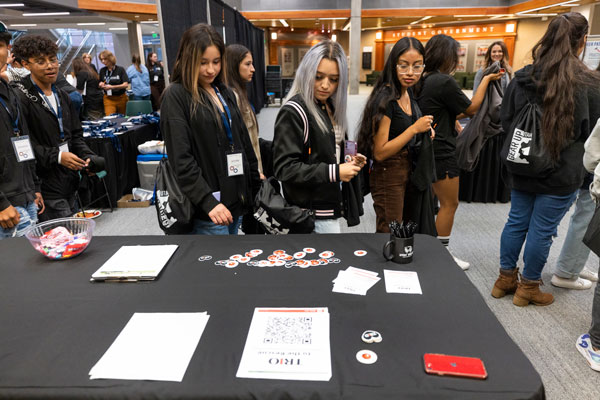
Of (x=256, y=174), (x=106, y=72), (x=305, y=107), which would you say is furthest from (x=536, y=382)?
(x=106, y=72)

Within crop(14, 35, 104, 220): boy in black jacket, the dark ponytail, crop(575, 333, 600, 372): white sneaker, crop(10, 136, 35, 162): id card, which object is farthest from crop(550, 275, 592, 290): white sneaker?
crop(10, 136, 35, 162): id card

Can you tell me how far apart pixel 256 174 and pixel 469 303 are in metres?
1.21

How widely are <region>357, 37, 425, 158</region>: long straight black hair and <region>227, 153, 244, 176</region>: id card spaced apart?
64cm

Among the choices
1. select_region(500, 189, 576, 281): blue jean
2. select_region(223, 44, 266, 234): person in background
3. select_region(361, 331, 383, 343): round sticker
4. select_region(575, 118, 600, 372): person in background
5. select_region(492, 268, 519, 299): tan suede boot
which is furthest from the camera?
select_region(223, 44, 266, 234): person in background

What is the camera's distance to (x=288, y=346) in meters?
0.97

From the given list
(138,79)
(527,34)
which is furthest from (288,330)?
(527,34)

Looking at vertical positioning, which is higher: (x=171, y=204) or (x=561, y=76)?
(x=561, y=76)

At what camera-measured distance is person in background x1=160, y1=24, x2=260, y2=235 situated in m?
1.67

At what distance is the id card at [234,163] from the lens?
1.81 meters

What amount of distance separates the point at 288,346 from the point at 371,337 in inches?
8.0

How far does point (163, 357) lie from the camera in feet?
3.10

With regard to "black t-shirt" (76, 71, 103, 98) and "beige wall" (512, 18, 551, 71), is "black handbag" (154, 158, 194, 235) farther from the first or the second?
"beige wall" (512, 18, 551, 71)

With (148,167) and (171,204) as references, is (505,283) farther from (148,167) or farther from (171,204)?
(148,167)

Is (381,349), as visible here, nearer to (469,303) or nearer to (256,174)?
(469,303)
